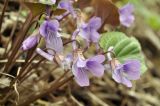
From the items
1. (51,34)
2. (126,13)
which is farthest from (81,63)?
(126,13)

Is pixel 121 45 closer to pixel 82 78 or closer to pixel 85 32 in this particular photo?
pixel 85 32

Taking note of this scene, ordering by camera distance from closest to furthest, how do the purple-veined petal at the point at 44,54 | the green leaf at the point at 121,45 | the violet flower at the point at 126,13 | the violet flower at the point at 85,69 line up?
1. the violet flower at the point at 85,69
2. the purple-veined petal at the point at 44,54
3. the green leaf at the point at 121,45
4. the violet flower at the point at 126,13

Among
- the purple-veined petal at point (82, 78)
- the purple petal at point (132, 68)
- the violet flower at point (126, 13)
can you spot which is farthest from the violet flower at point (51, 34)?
the violet flower at point (126, 13)

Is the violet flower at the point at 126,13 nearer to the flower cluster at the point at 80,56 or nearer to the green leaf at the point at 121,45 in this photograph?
the green leaf at the point at 121,45

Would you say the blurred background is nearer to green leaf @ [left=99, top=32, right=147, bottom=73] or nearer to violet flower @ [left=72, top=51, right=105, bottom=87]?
green leaf @ [left=99, top=32, right=147, bottom=73]

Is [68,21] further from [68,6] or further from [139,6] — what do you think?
[139,6]

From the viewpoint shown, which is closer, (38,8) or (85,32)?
(38,8)
